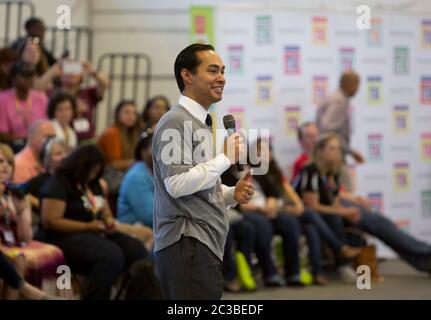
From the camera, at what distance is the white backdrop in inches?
331

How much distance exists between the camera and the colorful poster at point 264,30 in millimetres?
8461

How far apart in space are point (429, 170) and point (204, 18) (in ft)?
8.91

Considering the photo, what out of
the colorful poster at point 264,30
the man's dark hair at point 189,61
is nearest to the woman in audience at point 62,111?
the colorful poster at point 264,30

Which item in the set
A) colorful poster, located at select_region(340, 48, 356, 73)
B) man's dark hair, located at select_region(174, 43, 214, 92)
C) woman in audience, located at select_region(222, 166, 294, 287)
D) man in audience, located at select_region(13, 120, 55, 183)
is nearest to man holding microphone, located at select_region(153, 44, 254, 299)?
man's dark hair, located at select_region(174, 43, 214, 92)

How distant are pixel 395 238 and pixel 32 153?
319cm

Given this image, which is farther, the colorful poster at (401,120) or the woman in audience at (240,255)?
the colorful poster at (401,120)

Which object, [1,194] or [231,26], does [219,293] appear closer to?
[1,194]

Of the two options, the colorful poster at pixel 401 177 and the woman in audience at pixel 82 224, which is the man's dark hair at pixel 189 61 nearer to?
the woman in audience at pixel 82 224

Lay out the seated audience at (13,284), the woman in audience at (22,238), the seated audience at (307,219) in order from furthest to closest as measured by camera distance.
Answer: the seated audience at (307,219) → the woman in audience at (22,238) → the seated audience at (13,284)

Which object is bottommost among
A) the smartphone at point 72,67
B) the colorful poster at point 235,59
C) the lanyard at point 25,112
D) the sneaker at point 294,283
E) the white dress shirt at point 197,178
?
the sneaker at point 294,283

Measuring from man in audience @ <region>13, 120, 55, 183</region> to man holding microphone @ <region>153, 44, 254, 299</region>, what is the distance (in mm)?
2945

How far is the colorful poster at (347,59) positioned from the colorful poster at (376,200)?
1.24 metres

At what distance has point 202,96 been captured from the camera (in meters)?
3.27
